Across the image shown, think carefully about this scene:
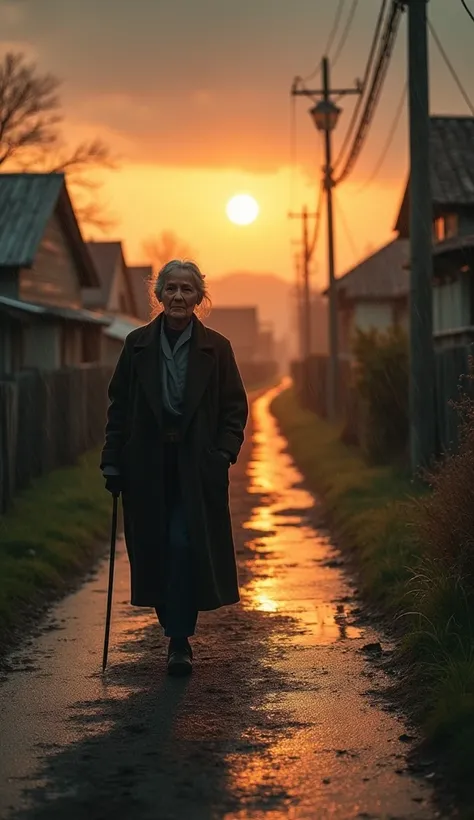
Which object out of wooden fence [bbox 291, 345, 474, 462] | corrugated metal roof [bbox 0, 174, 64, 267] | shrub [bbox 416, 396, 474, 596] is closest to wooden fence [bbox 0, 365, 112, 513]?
corrugated metal roof [bbox 0, 174, 64, 267]

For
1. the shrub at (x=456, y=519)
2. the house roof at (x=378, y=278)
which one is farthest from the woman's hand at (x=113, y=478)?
the house roof at (x=378, y=278)

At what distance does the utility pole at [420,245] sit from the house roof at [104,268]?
34141 mm

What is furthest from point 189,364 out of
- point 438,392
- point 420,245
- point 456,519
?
point 438,392

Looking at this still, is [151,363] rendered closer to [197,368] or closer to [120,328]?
[197,368]

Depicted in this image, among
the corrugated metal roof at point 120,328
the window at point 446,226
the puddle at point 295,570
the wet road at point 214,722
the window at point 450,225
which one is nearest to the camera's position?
the wet road at point 214,722

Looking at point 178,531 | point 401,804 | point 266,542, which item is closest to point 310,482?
point 266,542

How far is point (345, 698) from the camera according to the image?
639 cm

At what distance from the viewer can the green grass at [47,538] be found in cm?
935

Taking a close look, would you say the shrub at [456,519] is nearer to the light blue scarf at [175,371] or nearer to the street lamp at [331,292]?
the light blue scarf at [175,371]

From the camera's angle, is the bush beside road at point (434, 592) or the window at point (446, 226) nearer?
the bush beside road at point (434, 592)

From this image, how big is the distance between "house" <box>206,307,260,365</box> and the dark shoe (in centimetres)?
11903

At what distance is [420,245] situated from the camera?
539 inches

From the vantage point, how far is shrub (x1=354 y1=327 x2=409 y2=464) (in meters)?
18.1

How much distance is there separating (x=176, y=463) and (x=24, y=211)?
70.2ft
